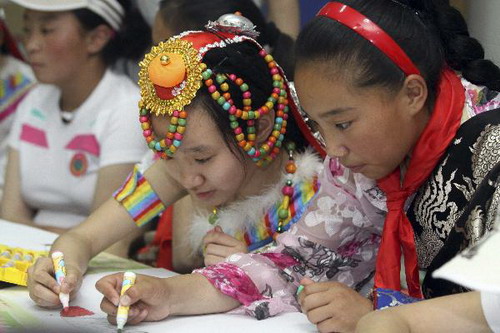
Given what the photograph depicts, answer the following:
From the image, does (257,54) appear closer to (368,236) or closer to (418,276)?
(368,236)

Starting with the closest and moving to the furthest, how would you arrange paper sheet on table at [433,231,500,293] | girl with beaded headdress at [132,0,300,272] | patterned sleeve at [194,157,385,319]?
paper sheet on table at [433,231,500,293]
patterned sleeve at [194,157,385,319]
girl with beaded headdress at [132,0,300,272]

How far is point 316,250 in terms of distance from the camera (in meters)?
1.38

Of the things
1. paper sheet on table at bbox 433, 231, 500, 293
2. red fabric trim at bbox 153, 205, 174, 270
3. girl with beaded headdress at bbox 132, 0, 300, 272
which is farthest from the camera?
red fabric trim at bbox 153, 205, 174, 270

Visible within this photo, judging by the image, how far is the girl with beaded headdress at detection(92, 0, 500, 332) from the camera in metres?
1.19

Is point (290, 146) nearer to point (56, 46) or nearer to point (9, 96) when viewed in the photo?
point (56, 46)

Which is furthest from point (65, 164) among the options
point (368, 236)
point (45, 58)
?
point (368, 236)

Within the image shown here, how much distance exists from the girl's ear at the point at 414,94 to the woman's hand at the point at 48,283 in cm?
59

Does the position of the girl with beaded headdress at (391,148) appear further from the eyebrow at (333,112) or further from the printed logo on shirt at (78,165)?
the printed logo on shirt at (78,165)

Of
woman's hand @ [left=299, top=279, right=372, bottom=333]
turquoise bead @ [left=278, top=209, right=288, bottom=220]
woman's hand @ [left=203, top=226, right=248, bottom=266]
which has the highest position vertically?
woman's hand @ [left=299, top=279, right=372, bottom=333]

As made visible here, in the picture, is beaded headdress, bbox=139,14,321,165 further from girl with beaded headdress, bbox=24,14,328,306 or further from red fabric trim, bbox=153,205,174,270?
red fabric trim, bbox=153,205,174,270

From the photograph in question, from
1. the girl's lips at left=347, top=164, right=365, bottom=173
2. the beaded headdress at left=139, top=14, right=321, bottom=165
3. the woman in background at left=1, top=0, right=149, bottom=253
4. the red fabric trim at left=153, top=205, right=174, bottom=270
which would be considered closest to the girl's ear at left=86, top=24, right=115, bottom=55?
the woman in background at left=1, top=0, right=149, bottom=253

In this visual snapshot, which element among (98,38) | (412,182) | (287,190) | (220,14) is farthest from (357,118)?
(98,38)

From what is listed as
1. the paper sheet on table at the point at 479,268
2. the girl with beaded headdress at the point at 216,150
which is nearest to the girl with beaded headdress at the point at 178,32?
the girl with beaded headdress at the point at 216,150

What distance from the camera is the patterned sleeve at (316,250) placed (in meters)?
1.33
